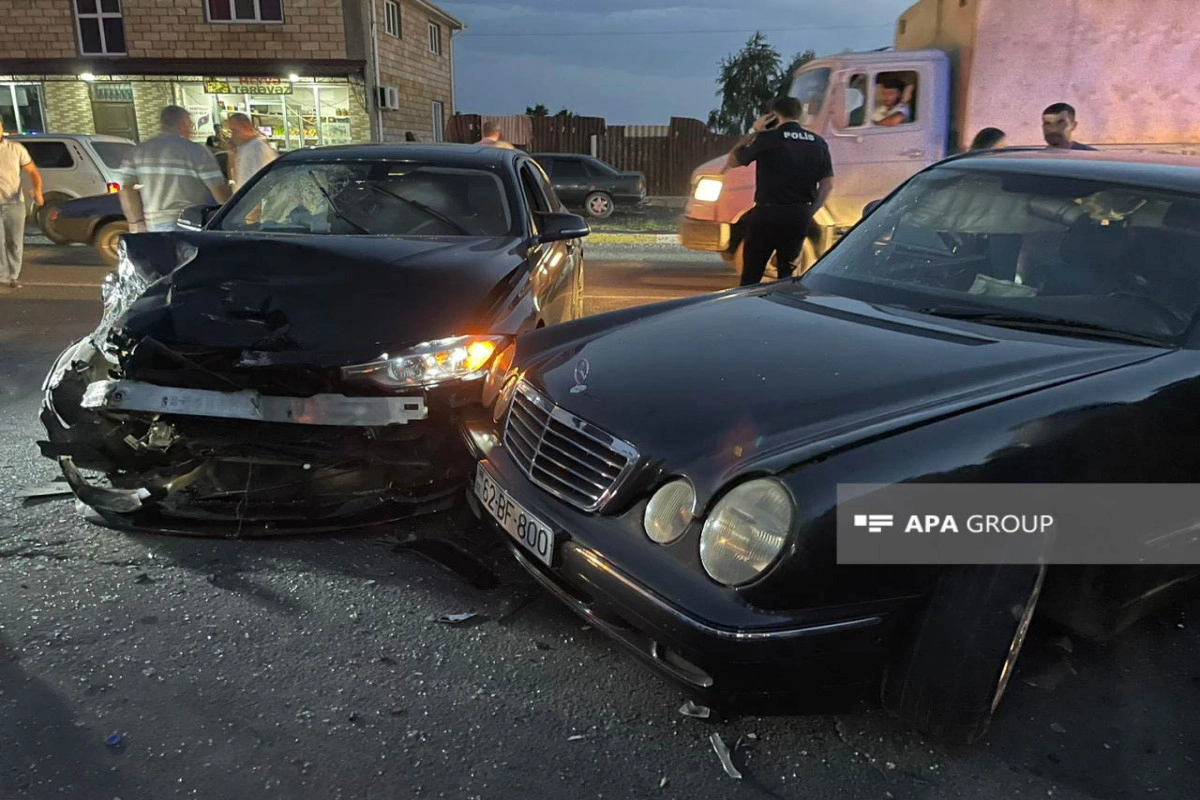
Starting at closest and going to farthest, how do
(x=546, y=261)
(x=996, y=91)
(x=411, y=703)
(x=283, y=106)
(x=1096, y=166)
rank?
1. (x=411, y=703)
2. (x=1096, y=166)
3. (x=546, y=261)
4. (x=996, y=91)
5. (x=283, y=106)

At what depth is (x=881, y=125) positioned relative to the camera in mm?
8297

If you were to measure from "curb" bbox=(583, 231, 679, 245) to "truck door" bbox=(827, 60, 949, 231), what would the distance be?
214 inches

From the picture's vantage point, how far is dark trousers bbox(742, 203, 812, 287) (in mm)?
6066

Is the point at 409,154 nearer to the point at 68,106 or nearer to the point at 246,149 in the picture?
the point at 246,149

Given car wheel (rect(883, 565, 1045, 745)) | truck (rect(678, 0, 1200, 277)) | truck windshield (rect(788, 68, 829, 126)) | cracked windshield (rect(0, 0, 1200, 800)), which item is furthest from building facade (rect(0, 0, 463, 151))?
car wheel (rect(883, 565, 1045, 745))

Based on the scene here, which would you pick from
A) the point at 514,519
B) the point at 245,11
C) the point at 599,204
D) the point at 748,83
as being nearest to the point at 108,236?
the point at 599,204

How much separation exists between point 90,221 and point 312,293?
8.97 metres

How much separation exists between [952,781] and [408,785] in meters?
1.40

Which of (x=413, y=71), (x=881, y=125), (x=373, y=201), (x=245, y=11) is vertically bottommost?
(x=373, y=201)

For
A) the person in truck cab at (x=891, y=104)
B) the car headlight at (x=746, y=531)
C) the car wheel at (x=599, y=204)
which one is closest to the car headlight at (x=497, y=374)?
the car headlight at (x=746, y=531)

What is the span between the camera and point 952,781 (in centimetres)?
213

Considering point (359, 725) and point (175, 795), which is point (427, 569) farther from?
point (175, 795)

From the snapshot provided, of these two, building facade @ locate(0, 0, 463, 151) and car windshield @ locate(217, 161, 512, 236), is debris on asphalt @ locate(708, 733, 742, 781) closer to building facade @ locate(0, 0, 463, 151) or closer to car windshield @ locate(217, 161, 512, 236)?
car windshield @ locate(217, 161, 512, 236)

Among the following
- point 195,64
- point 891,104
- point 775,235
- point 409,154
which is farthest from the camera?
point 195,64
